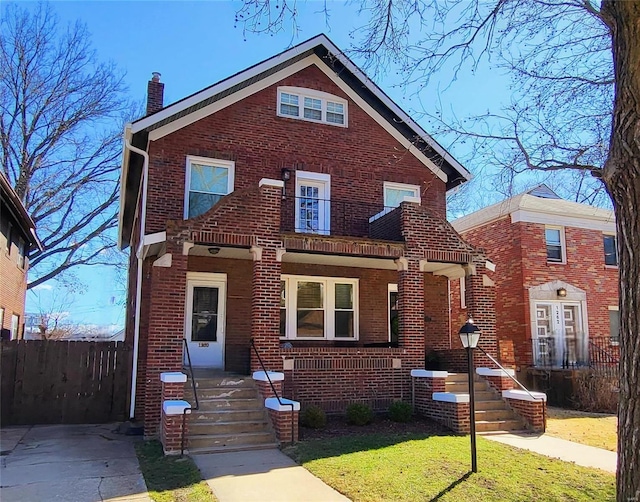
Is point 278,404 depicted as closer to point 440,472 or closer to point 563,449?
point 440,472

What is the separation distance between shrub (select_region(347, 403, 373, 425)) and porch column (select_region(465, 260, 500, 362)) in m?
3.62

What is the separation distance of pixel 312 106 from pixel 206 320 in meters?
6.50

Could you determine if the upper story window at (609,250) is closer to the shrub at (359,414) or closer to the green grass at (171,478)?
the shrub at (359,414)

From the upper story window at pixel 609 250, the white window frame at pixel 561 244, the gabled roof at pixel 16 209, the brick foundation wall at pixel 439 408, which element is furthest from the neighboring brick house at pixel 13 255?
the upper story window at pixel 609 250

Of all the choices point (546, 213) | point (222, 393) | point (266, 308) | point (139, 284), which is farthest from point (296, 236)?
point (546, 213)

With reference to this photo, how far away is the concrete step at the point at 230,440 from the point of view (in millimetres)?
9375

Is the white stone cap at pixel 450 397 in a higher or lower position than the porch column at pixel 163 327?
lower

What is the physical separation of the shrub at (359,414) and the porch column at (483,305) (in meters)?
3.62

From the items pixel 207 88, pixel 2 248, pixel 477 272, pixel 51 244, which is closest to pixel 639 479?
pixel 477 272

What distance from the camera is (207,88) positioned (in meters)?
13.2

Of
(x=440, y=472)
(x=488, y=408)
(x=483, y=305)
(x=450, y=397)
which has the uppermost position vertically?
(x=483, y=305)

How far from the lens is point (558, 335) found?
19.2 meters

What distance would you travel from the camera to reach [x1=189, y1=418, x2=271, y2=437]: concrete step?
9.66 metres

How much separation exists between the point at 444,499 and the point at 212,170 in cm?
952
